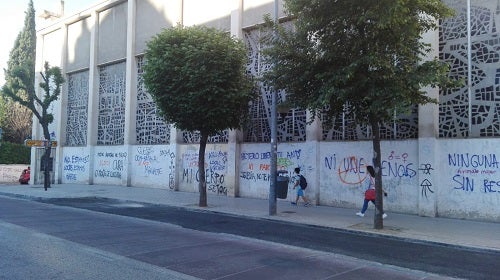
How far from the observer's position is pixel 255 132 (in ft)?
61.8

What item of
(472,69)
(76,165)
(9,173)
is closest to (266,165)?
(472,69)

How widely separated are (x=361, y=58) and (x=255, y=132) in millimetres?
8924

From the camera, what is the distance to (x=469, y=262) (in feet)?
25.8

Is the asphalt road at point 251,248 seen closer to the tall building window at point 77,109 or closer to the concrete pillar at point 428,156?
the concrete pillar at point 428,156

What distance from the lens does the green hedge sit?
37.8m

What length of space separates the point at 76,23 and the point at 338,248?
2587cm

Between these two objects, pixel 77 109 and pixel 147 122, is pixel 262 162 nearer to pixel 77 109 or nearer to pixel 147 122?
pixel 147 122

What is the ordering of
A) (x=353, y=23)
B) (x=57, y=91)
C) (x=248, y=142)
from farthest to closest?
(x=57, y=91) → (x=248, y=142) → (x=353, y=23)

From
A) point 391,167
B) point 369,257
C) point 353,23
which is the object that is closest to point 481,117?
point 391,167

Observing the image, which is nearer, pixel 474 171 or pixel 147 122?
pixel 474 171

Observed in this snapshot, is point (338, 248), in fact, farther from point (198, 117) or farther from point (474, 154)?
point (198, 117)

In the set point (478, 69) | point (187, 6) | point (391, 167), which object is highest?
point (187, 6)

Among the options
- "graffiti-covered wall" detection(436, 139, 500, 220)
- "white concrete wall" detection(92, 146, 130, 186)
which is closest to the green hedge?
"white concrete wall" detection(92, 146, 130, 186)

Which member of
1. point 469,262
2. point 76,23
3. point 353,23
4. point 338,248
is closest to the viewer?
point 469,262
